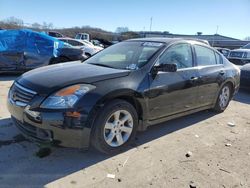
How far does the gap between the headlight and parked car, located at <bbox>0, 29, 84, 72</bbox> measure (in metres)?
6.52

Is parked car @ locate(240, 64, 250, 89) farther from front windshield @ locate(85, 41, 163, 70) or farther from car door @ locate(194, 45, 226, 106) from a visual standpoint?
front windshield @ locate(85, 41, 163, 70)

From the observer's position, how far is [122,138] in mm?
4086

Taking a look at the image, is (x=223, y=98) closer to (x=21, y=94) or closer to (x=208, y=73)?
(x=208, y=73)

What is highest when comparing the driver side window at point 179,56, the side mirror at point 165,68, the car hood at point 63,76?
the driver side window at point 179,56

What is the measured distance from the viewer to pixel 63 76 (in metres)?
3.89

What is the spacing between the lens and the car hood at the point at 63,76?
3.63 metres

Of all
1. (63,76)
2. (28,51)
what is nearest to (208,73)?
(63,76)

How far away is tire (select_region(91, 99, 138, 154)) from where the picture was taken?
367 centimetres

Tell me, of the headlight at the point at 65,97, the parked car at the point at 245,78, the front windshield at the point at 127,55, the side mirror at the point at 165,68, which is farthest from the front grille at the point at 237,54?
the headlight at the point at 65,97

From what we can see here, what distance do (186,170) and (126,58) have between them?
204cm

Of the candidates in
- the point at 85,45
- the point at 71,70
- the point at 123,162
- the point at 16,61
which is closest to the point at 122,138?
the point at 123,162

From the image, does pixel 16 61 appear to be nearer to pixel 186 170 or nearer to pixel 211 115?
pixel 211 115

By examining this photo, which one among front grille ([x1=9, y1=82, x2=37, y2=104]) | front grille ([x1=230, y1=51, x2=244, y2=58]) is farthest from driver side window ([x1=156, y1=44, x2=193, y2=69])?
front grille ([x1=230, y1=51, x2=244, y2=58])

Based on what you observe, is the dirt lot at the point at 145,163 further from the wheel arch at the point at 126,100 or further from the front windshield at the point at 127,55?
the front windshield at the point at 127,55
